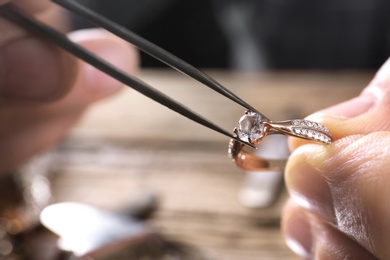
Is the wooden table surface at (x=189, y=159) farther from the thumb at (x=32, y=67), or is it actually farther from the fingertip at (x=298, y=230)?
the thumb at (x=32, y=67)

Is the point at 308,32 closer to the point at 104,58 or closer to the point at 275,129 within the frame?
the point at 104,58

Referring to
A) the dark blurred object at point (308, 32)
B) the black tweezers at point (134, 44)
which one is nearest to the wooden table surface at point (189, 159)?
the black tweezers at point (134, 44)

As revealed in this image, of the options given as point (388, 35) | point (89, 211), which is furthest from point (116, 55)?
point (388, 35)

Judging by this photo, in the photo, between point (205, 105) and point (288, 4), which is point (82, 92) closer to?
point (205, 105)

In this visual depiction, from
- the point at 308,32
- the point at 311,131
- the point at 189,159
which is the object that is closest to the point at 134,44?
the point at 311,131

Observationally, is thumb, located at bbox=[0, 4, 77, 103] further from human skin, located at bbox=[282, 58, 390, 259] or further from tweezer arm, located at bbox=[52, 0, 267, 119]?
human skin, located at bbox=[282, 58, 390, 259]
